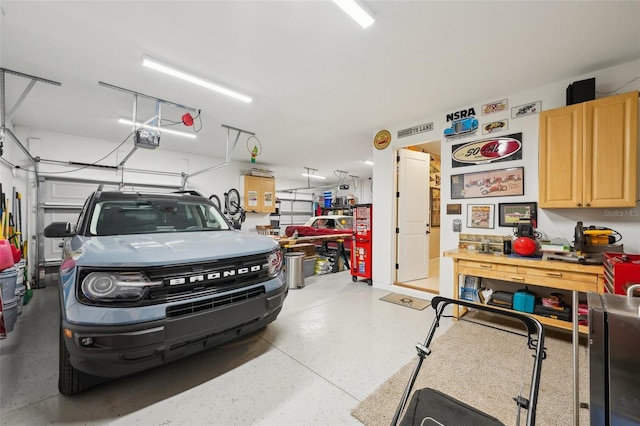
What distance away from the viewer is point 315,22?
224 cm

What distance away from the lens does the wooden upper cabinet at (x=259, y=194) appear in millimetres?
8109

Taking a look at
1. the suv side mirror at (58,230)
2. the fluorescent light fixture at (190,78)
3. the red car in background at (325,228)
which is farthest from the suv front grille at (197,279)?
the red car in background at (325,228)

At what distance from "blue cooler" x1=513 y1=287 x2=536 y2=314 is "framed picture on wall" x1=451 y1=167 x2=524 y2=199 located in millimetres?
1360

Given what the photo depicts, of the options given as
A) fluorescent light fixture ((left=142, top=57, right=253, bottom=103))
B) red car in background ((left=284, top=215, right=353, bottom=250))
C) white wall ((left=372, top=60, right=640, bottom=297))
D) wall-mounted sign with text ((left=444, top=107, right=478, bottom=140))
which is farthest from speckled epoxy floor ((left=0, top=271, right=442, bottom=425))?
red car in background ((left=284, top=215, right=353, bottom=250))

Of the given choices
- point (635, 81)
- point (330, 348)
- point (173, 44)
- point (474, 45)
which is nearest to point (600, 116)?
point (635, 81)

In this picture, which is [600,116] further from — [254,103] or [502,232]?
[254,103]

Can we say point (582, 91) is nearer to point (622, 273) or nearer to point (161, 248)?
point (622, 273)

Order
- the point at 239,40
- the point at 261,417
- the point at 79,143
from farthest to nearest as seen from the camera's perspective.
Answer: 1. the point at 79,143
2. the point at 239,40
3. the point at 261,417

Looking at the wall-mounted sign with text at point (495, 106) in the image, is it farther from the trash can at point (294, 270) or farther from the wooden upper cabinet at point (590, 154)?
the trash can at point (294, 270)

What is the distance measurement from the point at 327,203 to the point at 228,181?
4.95 meters

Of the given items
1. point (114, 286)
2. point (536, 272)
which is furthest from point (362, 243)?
point (114, 286)

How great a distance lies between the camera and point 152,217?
2648 millimetres

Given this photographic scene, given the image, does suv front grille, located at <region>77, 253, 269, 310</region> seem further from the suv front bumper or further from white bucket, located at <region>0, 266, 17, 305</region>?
white bucket, located at <region>0, 266, 17, 305</region>

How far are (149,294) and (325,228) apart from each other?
576 cm
